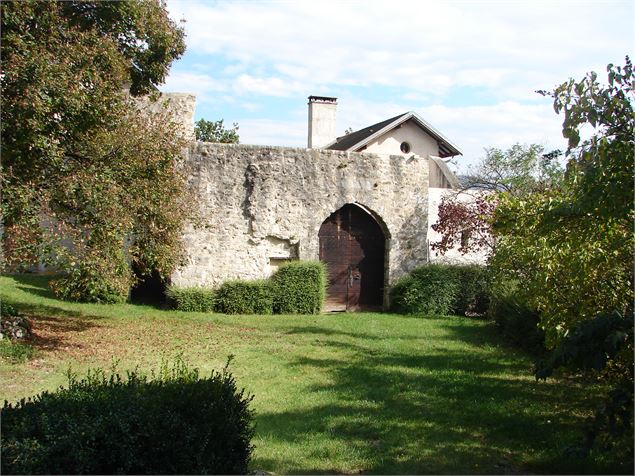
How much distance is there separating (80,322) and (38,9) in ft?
20.8

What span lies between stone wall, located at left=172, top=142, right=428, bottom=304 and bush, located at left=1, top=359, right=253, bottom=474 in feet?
36.1

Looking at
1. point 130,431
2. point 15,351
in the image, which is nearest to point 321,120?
point 15,351

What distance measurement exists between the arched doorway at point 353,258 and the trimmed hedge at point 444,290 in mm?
999

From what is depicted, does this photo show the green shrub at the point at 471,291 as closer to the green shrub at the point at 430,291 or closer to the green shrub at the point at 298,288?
the green shrub at the point at 430,291

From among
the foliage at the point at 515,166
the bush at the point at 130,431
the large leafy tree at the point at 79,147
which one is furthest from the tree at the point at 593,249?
the foliage at the point at 515,166

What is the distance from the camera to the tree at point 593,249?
4414 mm

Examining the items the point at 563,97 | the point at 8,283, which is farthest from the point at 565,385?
the point at 8,283

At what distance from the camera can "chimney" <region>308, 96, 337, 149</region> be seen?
87.1 feet

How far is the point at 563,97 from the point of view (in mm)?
5512

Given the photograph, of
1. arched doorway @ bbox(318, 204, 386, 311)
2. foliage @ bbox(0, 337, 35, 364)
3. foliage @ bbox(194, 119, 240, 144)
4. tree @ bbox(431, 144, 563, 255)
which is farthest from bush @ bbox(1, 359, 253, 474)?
foliage @ bbox(194, 119, 240, 144)

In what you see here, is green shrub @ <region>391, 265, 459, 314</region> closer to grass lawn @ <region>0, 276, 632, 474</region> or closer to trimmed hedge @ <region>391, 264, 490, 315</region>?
trimmed hedge @ <region>391, 264, 490, 315</region>

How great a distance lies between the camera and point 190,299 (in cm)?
1521

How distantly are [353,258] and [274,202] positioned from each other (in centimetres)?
293

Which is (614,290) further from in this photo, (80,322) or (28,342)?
(80,322)
